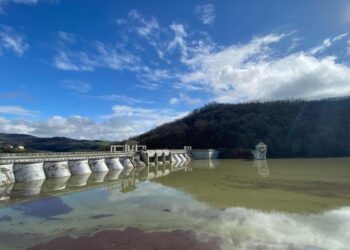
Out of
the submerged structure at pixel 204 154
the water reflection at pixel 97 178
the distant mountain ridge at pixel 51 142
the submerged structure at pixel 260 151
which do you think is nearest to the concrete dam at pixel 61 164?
the water reflection at pixel 97 178

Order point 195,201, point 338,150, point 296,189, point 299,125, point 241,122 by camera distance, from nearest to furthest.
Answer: point 195,201 < point 296,189 < point 338,150 < point 299,125 < point 241,122

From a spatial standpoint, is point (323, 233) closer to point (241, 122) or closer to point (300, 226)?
point (300, 226)

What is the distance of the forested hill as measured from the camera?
9856 cm

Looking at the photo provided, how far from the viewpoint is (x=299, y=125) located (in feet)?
355

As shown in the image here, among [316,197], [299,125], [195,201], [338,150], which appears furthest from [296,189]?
[299,125]

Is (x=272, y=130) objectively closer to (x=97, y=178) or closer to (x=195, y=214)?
(x=97, y=178)

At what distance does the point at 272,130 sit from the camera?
353ft

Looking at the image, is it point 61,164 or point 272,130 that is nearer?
point 61,164

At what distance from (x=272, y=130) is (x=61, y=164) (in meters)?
88.0

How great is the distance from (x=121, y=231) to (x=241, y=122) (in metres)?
108

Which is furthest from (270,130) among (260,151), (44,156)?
(44,156)

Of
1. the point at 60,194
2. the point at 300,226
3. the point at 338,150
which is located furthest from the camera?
the point at 338,150

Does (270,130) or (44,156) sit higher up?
(270,130)

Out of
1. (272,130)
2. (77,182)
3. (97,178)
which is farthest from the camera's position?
(272,130)
